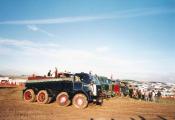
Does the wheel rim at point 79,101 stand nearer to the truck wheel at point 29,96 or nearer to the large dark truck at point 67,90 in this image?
the large dark truck at point 67,90

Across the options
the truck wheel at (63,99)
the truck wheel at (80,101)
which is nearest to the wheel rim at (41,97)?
the truck wheel at (63,99)

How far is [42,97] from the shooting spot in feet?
58.7

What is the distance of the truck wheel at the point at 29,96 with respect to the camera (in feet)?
60.3

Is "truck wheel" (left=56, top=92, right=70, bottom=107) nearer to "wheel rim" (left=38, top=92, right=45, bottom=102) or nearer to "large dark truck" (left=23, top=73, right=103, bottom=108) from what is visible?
"large dark truck" (left=23, top=73, right=103, bottom=108)

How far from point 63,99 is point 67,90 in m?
0.66

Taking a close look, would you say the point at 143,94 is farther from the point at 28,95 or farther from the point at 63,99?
the point at 28,95

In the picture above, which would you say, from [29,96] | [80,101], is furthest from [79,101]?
[29,96]

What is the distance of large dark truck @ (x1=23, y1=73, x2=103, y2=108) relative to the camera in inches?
650

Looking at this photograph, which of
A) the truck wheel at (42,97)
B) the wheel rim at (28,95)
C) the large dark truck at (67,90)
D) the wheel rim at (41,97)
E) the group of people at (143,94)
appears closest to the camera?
the large dark truck at (67,90)

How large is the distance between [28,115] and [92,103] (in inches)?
266

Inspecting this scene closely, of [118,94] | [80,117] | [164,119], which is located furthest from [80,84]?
[118,94]

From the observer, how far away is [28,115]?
12.8 metres

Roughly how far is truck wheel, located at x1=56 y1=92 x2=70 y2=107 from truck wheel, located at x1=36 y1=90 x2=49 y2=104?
1.13m

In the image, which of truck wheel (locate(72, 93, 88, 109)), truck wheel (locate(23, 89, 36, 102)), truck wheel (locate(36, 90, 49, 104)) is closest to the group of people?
truck wheel (locate(72, 93, 88, 109))
